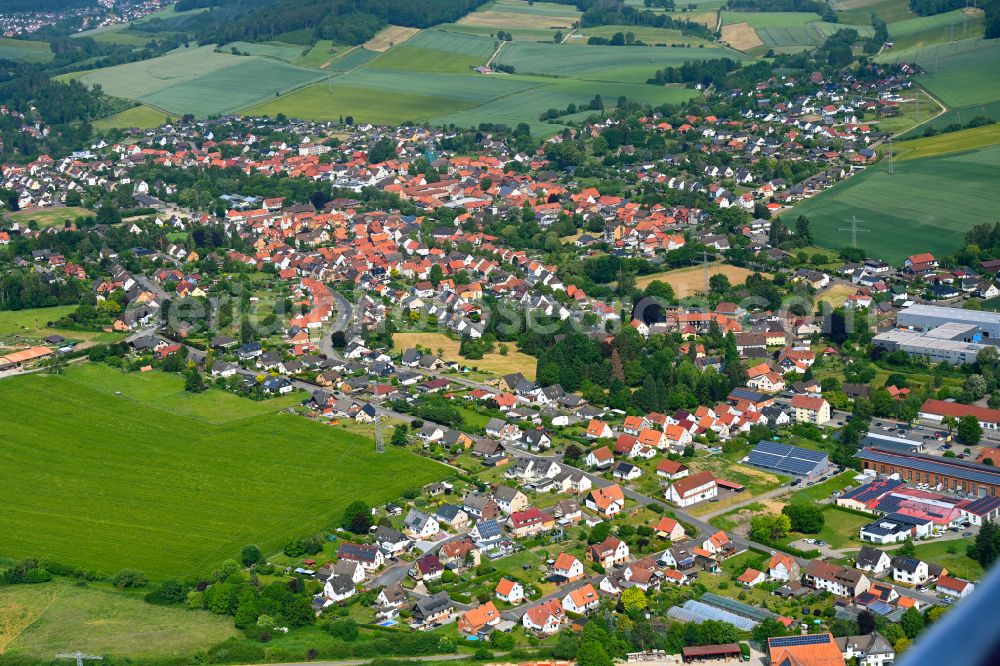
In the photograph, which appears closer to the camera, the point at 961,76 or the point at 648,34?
the point at 961,76

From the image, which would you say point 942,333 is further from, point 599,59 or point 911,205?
point 599,59

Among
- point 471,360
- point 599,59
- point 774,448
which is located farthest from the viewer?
point 599,59

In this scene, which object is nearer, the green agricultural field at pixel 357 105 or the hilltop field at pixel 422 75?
the green agricultural field at pixel 357 105

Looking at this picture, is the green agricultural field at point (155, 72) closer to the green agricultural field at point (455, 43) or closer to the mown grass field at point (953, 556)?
the green agricultural field at point (455, 43)

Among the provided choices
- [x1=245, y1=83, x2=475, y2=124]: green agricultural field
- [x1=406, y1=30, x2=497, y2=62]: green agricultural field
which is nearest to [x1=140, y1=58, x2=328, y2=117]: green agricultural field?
[x1=245, y1=83, x2=475, y2=124]: green agricultural field

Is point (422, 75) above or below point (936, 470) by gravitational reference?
above

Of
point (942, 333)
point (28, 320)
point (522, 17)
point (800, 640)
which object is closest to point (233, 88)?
point (522, 17)

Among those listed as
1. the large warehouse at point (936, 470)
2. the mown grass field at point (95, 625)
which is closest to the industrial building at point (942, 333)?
the large warehouse at point (936, 470)
